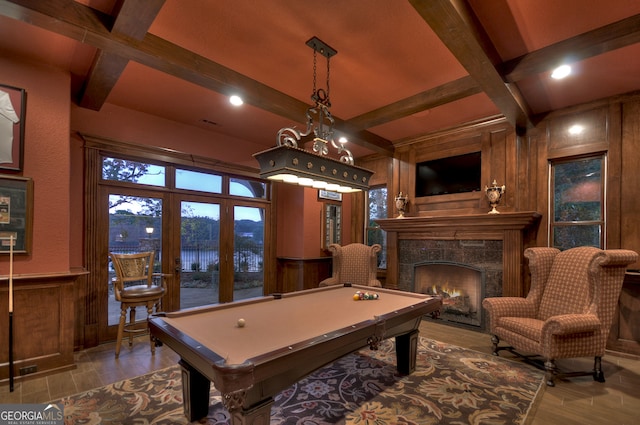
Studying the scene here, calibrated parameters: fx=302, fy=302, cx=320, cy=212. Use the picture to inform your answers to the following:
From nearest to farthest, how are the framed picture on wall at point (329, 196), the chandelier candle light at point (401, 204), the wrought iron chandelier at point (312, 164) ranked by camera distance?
the wrought iron chandelier at point (312, 164) → the chandelier candle light at point (401, 204) → the framed picture on wall at point (329, 196)

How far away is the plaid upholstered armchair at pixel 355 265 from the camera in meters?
4.98

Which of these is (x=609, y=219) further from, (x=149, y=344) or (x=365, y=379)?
(x=149, y=344)

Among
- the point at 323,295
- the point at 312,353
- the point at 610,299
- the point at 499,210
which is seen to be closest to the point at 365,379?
the point at 323,295

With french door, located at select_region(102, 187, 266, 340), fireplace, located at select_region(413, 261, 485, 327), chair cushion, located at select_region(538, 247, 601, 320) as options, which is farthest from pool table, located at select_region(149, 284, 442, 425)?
french door, located at select_region(102, 187, 266, 340)

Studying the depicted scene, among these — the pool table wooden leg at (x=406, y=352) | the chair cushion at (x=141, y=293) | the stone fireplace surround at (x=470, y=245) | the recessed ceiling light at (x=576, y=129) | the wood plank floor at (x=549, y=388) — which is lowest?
the wood plank floor at (x=549, y=388)

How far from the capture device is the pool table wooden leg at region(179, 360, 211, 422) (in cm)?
217

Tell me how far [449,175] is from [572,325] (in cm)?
268

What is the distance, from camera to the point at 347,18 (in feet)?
7.63

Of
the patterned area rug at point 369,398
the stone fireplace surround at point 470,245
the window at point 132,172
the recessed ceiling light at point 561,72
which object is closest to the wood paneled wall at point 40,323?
the patterned area rug at point 369,398

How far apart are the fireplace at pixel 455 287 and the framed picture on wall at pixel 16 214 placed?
195 inches

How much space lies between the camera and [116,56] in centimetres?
254

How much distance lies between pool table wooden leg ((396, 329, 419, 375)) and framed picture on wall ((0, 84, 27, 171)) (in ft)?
13.1

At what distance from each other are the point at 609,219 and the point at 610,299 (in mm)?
1201

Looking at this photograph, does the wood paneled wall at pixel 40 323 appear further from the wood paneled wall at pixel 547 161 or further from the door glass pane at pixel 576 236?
the door glass pane at pixel 576 236
